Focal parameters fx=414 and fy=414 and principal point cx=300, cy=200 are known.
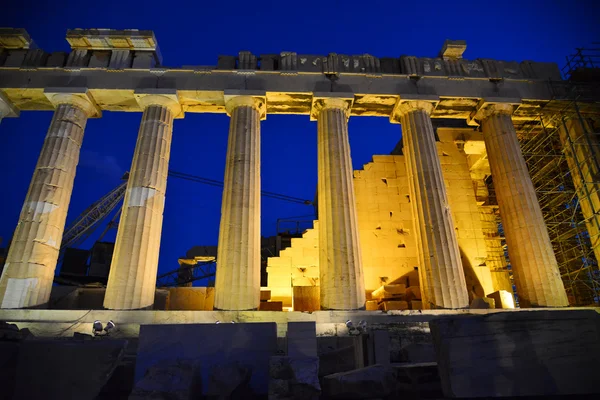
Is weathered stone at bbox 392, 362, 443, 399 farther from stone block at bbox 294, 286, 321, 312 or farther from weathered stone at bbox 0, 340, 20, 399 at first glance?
stone block at bbox 294, 286, 321, 312

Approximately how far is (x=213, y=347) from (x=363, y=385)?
10.5ft

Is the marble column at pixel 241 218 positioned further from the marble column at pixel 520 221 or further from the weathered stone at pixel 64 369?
the marble column at pixel 520 221

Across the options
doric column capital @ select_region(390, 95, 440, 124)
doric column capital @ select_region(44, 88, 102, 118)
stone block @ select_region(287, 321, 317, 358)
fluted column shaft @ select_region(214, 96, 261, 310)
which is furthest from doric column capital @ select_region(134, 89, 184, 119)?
stone block @ select_region(287, 321, 317, 358)

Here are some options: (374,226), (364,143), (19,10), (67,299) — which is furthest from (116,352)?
(364,143)

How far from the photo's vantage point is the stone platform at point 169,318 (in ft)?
50.5

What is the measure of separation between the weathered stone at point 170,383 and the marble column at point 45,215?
1143cm

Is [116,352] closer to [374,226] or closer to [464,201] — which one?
[374,226]

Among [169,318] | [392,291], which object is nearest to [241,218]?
[169,318]

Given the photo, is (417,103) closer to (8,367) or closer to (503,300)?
(503,300)

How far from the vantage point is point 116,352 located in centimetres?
803

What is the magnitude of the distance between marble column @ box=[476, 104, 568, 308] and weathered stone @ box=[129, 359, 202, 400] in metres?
15.5

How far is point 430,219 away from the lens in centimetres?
1859

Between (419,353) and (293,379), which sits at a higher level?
(419,353)

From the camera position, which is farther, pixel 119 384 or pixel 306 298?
pixel 306 298
